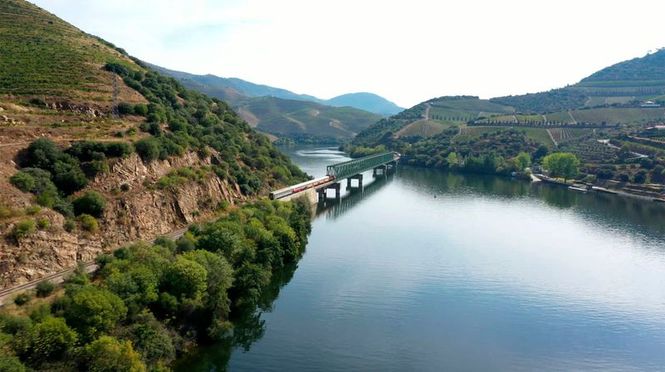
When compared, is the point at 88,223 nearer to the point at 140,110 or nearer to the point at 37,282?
the point at 37,282

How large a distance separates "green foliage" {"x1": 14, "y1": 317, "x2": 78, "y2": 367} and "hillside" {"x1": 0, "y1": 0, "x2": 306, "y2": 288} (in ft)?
30.9

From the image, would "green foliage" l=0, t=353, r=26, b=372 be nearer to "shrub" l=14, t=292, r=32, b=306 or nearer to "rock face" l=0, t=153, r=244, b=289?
"shrub" l=14, t=292, r=32, b=306

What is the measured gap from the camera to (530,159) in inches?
6570

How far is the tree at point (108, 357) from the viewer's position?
29.0 m

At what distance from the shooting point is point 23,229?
3856 centimetres

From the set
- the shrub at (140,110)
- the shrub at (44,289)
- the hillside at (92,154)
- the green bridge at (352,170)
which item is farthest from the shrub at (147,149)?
the green bridge at (352,170)

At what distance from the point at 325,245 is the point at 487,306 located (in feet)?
90.5

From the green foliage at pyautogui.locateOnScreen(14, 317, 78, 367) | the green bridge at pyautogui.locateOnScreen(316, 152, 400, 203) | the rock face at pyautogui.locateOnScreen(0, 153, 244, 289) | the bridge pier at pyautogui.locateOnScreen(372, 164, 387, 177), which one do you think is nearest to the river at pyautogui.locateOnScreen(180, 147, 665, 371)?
the green foliage at pyautogui.locateOnScreen(14, 317, 78, 367)

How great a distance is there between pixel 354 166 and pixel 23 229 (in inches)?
4015

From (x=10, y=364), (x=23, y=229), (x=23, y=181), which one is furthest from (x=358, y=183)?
(x=10, y=364)

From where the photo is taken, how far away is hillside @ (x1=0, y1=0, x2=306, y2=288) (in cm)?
4206

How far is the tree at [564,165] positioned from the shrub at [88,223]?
440 ft

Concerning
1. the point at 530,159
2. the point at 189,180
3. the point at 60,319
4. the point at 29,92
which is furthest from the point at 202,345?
the point at 530,159

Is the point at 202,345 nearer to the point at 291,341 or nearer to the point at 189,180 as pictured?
the point at 291,341
